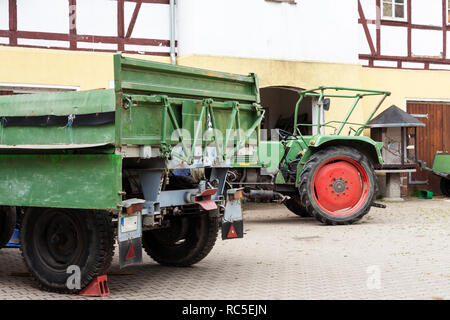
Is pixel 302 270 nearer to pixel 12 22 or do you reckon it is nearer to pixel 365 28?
pixel 12 22

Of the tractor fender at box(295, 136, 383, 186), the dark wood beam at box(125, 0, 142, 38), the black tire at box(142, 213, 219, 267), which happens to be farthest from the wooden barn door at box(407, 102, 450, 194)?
the black tire at box(142, 213, 219, 267)

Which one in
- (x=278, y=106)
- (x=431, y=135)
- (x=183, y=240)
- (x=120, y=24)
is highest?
(x=120, y=24)

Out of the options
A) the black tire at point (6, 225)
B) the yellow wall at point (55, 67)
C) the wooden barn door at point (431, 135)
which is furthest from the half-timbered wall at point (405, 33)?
the black tire at point (6, 225)

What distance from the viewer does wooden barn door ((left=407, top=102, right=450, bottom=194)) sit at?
1714 cm

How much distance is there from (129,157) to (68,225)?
0.86 m

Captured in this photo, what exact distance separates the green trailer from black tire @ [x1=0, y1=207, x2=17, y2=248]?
794 millimetres

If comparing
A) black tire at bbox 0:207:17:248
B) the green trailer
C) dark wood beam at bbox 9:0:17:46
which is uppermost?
dark wood beam at bbox 9:0:17:46

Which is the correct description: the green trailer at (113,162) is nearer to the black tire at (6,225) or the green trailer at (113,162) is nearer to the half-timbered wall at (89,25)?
the black tire at (6,225)

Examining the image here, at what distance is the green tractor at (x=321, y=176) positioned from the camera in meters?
10.6

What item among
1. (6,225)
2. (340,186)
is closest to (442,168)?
(340,186)

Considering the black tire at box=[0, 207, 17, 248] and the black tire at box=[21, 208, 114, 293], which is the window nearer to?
the black tire at box=[0, 207, 17, 248]

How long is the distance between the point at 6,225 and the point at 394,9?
12.9m

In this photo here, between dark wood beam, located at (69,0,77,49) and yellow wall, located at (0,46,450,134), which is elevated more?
dark wood beam, located at (69,0,77,49)

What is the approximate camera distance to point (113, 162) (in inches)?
202
